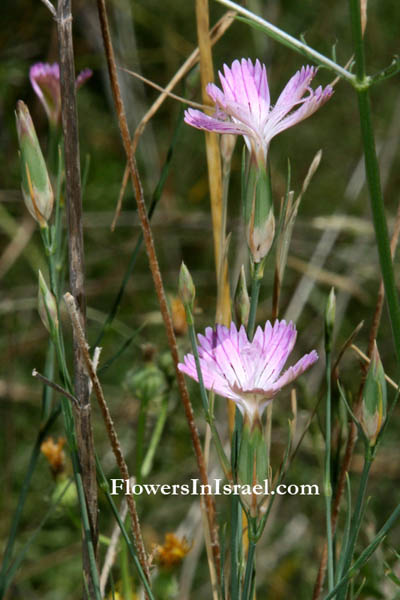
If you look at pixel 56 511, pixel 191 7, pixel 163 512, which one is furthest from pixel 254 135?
pixel 191 7

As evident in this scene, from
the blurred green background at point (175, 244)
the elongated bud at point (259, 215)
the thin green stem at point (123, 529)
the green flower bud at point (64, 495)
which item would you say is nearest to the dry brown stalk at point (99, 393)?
the thin green stem at point (123, 529)

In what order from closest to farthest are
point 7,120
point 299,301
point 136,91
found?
1. point 299,301
2. point 7,120
3. point 136,91

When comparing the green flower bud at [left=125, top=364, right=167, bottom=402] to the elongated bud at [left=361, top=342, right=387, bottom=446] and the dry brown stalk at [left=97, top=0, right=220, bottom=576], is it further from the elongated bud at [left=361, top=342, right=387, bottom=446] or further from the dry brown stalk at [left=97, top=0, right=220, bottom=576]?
the elongated bud at [left=361, top=342, right=387, bottom=446]

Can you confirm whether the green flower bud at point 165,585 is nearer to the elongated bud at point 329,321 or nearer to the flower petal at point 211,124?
the elongated bud at point 329,321

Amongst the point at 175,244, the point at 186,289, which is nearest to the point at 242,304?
the point at 186,289

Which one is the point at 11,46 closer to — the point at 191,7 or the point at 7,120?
the point at 7,120

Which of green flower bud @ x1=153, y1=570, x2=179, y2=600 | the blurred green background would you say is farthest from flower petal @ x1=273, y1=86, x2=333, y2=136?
the blurred green background
